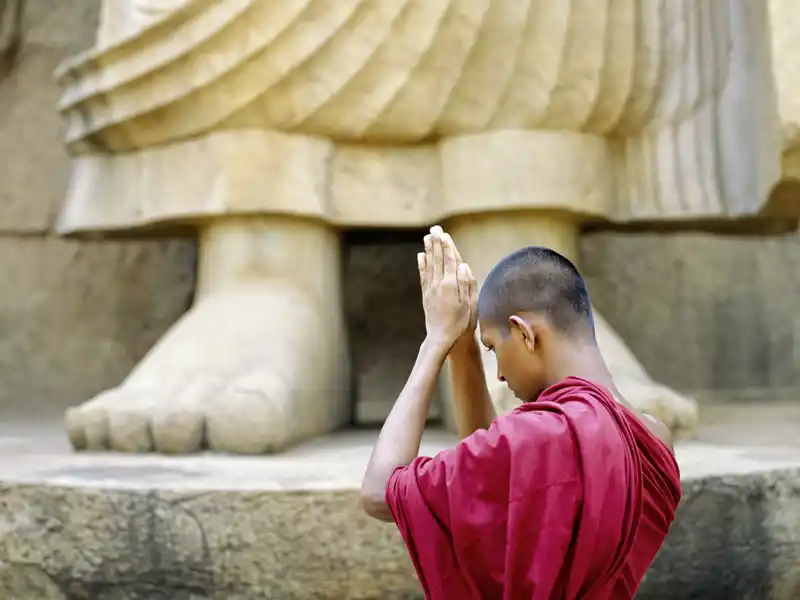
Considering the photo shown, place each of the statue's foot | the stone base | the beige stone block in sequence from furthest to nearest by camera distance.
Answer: the beige stone block, the statue's foot, the stone base

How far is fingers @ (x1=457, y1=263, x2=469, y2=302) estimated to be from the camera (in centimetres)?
74

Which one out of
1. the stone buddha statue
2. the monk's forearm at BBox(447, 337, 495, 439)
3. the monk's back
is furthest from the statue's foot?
Result: the monk's back

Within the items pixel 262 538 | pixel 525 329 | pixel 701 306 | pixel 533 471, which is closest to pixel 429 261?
pixel 525 329

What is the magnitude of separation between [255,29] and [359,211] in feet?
1.06

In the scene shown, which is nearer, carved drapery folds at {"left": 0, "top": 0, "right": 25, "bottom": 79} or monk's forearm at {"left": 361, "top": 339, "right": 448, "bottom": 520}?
monk's forearm at {"left": 361, "top": 339, "right": 448, "bottom": 520}

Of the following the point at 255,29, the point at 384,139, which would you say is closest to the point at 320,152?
the point at 384,139

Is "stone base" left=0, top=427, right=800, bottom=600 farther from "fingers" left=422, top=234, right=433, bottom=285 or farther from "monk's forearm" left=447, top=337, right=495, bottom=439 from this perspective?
"fingers" left=422, top=234, right=433, bottom=285

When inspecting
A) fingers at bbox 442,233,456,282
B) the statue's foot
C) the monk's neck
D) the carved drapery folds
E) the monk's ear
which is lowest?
the statue's foot

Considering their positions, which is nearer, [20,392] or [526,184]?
[526,184]

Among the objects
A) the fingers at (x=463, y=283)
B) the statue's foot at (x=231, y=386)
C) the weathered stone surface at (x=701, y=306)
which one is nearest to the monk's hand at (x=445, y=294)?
the fingers at (x=463, y=283)

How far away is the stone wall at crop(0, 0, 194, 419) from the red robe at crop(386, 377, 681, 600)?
176 centimetres

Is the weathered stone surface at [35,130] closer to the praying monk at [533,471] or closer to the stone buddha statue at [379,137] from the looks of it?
the stone buddha statue at [379,137]

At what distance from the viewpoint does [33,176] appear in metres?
2.40

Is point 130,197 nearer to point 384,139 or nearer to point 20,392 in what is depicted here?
point 384,139
